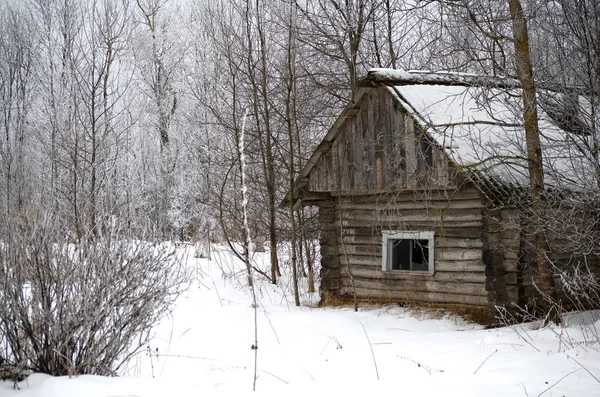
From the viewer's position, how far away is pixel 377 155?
1072 centimetres

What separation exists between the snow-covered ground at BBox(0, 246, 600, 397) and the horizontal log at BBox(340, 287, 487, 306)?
27 centimetres

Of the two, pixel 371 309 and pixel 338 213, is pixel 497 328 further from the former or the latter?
pixel 338 213

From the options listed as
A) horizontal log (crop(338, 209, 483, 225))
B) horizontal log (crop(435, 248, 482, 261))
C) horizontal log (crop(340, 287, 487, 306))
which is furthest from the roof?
horizontal log (crop(340, 287, 487, 306))

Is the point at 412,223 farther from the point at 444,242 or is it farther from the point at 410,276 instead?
the point at 410,276

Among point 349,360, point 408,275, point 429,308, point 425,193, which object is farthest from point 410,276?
point 349,360

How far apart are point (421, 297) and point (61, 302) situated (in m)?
7.04

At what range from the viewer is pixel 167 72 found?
2447 centimetres

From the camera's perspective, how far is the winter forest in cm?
524

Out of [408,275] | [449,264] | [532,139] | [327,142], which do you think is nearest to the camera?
[532,139]

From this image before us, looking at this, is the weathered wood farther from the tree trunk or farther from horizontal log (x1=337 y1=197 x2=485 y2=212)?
the tree trunk

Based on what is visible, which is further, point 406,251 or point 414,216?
point 406,251

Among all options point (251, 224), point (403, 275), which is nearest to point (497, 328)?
point (403, 275)

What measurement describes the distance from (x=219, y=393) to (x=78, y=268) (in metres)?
1.72

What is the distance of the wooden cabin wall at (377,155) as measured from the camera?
32.0 feet
